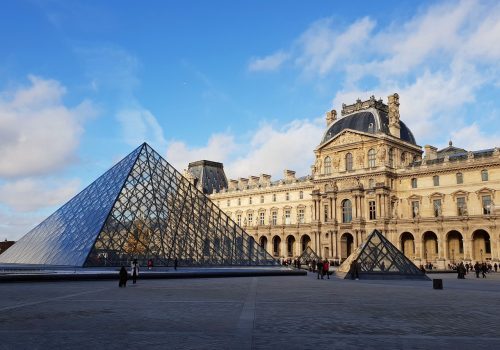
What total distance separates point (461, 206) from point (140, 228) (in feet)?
122

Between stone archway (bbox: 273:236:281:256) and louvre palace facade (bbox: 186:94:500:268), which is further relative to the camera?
stone archway (bbox: 273:236:281:256)

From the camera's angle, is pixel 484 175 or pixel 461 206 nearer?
pixel 484 175

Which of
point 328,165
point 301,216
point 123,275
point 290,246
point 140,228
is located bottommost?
point 123,275

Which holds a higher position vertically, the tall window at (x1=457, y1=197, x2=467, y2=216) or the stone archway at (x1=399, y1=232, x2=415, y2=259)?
the tall window at (x1=457, y1=197, x2=467, y2=216)

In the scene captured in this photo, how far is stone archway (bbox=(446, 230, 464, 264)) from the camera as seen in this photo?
174 ft

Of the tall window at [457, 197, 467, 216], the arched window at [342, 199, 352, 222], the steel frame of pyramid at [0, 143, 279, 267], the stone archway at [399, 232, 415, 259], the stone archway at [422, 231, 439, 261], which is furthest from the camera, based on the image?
the arched window at [342, 199, 352, 222]

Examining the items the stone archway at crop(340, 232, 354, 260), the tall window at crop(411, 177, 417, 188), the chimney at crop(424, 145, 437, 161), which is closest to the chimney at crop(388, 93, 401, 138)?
the chimney at crop(424, 145, 437, 161)

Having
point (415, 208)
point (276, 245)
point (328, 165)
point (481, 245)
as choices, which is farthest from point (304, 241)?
point (481, 245)

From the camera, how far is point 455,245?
53.9 m

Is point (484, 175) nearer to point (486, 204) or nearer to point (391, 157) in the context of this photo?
point (486, 204)

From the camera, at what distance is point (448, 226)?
52.5 m

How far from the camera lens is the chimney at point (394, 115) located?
60.9 m

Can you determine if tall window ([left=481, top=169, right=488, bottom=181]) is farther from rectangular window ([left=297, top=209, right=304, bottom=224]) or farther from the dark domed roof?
rectangular window ([left=297, top=209, right=304, bottom=224])

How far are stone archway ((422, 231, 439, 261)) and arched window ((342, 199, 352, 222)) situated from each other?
8949 mm
